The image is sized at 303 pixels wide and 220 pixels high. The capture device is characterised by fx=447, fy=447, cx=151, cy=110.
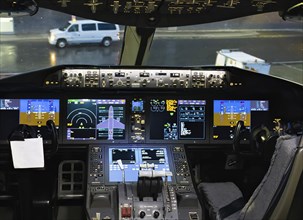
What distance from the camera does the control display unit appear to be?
2846 millimetres

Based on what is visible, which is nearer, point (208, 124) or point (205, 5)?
point (205, 5)

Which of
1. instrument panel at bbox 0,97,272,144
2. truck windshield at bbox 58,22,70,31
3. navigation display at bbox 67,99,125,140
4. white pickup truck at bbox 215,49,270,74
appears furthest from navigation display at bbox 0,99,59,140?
white pickup truck at bbox 215,49,270,74

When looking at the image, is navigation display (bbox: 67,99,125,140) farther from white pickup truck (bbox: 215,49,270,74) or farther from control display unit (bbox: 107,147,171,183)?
white pickup truck (bbox: 215,49,270,74)

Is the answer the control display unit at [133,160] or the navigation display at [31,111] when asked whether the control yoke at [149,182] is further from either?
the navigation display at [31,111]

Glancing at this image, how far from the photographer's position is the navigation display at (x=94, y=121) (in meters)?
3.19

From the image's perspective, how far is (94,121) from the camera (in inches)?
126

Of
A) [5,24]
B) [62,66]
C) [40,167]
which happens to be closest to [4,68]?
[5,24]

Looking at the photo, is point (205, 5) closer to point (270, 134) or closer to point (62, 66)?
point (270, 134)

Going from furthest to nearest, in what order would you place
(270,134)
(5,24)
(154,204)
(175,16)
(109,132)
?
(5,24) < (109,132) < (175,16) < (154,204) < (270,134)

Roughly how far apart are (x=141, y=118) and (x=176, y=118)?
254mm

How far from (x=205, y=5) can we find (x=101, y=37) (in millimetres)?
1221

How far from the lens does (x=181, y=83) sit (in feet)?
10.7

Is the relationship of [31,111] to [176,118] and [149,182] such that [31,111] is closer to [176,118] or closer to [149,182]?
[176,118]

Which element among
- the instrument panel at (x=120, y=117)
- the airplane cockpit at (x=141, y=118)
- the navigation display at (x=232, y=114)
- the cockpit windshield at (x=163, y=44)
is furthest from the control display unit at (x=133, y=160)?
the cockpit windshield at (x=163, y=44)
